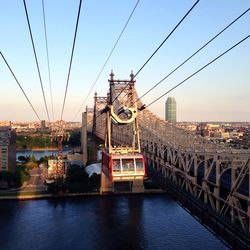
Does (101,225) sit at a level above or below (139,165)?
below

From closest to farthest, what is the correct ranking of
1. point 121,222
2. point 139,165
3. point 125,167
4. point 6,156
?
point 125,167 < point 139,165 < point 121,222 < point 6,156

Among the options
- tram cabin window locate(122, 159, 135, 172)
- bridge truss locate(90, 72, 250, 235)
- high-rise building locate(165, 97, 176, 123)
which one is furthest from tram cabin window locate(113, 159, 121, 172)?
high-rise building locate(165, 97, 176, 123)

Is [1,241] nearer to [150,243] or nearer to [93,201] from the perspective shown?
[150,243]

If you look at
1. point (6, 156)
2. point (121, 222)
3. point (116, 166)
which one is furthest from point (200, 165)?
point (6, 156)

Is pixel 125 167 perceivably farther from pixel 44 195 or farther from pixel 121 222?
pixel 44 195

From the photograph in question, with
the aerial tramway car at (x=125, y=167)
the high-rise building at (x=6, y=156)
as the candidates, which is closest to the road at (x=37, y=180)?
the high-rise building at (x=6, y=156)

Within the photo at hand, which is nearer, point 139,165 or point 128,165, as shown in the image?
point 128,165

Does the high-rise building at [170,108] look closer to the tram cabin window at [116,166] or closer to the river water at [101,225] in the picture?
the river water at [101,225]

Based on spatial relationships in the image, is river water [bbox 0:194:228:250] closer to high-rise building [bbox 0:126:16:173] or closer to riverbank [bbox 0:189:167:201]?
riverbank [bbox 0:189:167:201]
